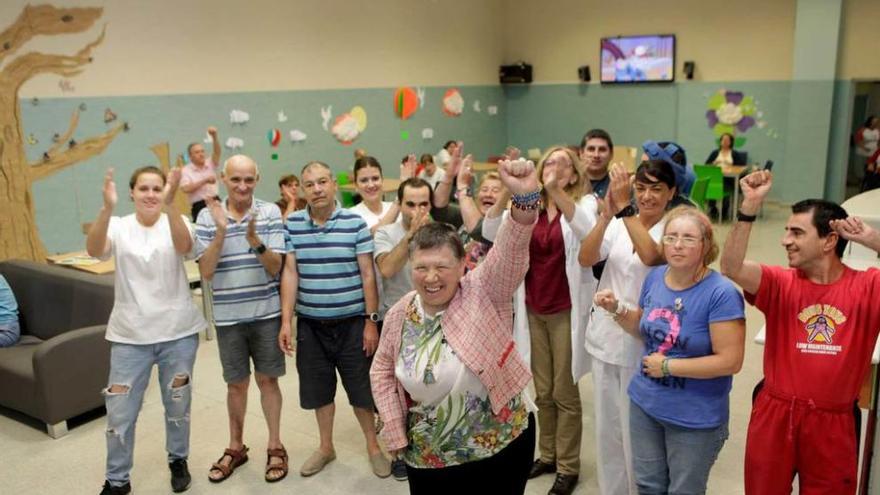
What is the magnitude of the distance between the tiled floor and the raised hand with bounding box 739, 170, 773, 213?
174 cm

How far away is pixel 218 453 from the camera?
159 inches

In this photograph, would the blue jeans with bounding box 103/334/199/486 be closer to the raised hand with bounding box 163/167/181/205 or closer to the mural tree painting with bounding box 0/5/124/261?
the raised hand with bounding box 163/167/181/205

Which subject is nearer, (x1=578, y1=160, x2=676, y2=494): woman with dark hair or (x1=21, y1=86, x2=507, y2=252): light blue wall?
(x1=578, y1=160, x2=676, y2=494): woman with dark hair

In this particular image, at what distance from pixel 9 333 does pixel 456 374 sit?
12.9 ft

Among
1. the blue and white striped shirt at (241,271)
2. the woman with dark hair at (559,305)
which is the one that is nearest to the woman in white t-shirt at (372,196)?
the blue and white striped shirt at (241,271)

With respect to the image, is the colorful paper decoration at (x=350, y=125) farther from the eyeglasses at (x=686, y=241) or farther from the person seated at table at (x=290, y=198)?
the eyeglasses at (x=686, y=241)

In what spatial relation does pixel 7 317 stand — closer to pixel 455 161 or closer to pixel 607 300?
pixel 455 161

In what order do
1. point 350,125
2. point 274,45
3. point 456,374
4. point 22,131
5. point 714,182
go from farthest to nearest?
point 350,125
point 714,182
point 274,45
point 22,131
point 456,374

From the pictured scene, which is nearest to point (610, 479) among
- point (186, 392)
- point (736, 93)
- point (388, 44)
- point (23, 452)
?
point (186, 392)

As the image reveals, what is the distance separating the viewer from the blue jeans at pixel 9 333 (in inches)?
186

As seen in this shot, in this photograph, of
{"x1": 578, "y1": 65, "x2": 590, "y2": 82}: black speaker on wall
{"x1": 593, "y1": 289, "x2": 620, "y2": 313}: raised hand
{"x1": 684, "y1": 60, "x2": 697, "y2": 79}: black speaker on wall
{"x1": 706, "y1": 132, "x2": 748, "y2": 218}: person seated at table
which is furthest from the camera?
{"x1": 578, "y1": 65, "x2": 590, "y2": 82}: black speaker on wall

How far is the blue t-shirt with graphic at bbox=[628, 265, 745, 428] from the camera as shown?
244 cm

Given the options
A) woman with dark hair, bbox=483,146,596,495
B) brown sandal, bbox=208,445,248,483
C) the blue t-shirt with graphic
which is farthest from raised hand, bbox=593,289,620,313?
brown sandal, bbox=208,445,248,483

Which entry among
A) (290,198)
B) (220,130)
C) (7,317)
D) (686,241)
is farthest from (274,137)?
(686,241)
